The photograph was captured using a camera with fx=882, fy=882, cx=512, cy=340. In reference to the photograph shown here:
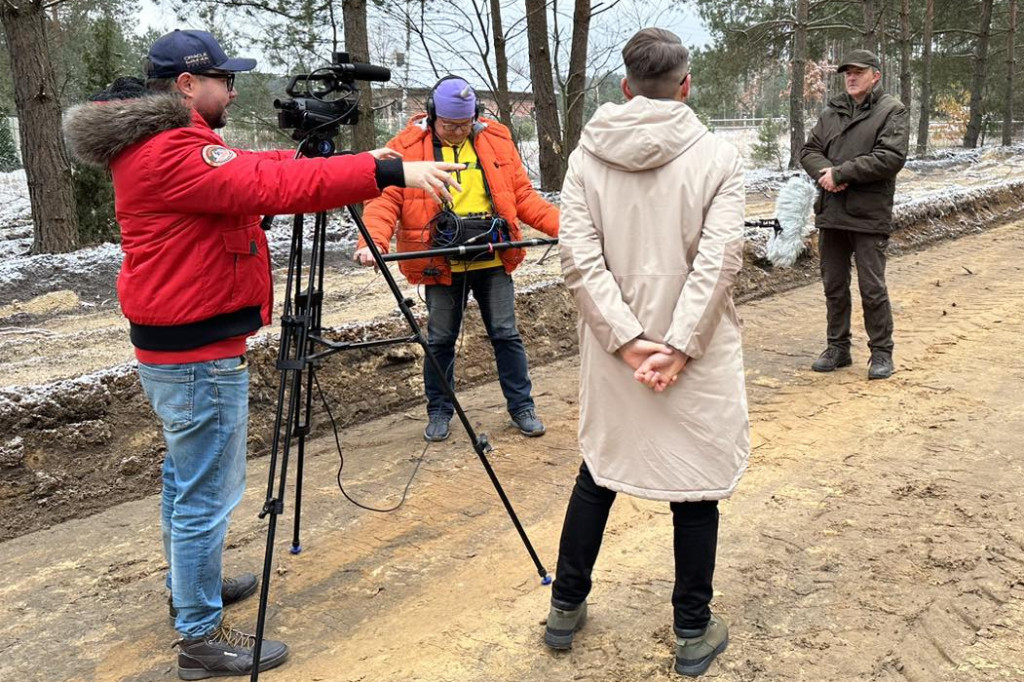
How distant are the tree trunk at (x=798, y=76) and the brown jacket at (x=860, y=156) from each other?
1093 centimetres

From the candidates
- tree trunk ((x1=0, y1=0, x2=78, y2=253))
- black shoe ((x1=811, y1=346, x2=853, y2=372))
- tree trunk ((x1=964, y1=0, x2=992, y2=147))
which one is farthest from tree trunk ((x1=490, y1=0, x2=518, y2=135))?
tree trunk ((x1=964, y1=0, x2=992, y2=147))

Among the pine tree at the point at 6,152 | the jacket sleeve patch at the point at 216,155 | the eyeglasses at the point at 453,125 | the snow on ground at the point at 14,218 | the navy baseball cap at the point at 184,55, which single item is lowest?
the snow on ground at the point at 14,218

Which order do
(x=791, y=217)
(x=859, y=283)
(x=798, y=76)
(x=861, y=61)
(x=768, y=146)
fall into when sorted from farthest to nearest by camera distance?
1. (x=768, y=146)
2. (x=798, y=76)
3. (x=791, y=217)
4. (x=859, y=283)
5. (x=861, y=61)

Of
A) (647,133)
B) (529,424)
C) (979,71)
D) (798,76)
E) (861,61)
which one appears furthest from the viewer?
(979,71)

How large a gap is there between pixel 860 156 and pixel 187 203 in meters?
4.39

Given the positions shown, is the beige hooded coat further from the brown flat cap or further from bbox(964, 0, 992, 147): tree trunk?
bbox(964, 0, 992, 147): tree trunk

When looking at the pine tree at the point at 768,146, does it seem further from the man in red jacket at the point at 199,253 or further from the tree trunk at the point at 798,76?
the man in red jacket at the point at 199,253

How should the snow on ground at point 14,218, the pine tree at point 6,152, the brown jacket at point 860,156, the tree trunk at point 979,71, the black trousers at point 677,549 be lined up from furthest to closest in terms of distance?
the tree trunk at point 979,71, the pine tree at point 6,152, the snow on ground at point 14,218, the brown jacket at point 860,156, the black trousers at point 677,549

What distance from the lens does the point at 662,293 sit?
2629 mm

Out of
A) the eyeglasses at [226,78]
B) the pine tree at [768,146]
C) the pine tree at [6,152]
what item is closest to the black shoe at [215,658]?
the eyeglasses at [226,78]

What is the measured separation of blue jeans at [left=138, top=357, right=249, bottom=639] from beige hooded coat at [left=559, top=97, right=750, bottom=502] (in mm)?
1195

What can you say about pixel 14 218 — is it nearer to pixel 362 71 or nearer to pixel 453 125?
pixel 453 125

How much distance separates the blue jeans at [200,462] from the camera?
9.23ft

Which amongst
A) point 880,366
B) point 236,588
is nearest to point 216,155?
point 236,588
